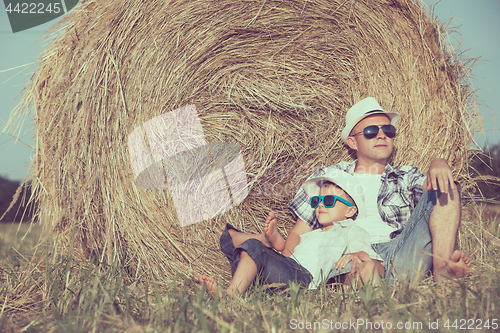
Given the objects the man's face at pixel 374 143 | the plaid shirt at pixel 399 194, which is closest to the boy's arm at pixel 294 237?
the plaid shirt at pixel 399 194

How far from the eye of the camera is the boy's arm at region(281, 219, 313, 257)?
1980 mm

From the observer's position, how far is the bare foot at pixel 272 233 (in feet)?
6.04

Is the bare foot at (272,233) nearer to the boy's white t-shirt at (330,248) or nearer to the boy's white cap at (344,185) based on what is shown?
the boy's white t-shirt at (330,248)

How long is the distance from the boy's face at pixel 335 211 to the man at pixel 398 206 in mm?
107

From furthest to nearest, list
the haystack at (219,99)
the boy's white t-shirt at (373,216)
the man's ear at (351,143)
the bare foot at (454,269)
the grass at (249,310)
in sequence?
the man's ear at (351,143), the haystack at (219,99), the boy's white t-shirt at (373,216), the bare foot at (454,269), the grass at (249,310)

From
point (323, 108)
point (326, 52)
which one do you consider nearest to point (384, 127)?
→ point (323, 108)

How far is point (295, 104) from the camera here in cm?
242

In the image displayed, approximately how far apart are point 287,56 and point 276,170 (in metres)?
0.81

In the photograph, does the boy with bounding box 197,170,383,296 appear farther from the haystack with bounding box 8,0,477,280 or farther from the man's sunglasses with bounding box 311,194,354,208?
the haystack with bounding box 8,0,477,280

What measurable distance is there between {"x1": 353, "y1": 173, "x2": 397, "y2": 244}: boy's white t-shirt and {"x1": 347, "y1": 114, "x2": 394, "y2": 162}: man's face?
0.13m

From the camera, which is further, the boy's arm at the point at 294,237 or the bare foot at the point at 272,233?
the boy's arm at the point at 294,237

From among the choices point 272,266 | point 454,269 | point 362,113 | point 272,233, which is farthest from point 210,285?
point 362,113

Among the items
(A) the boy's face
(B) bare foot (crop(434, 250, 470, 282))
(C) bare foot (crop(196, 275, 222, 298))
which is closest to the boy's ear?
(A) the boy's face

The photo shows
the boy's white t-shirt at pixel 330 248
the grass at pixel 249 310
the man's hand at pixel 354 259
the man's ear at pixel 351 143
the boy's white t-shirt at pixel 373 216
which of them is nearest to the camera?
the grass at pixel 249 310
